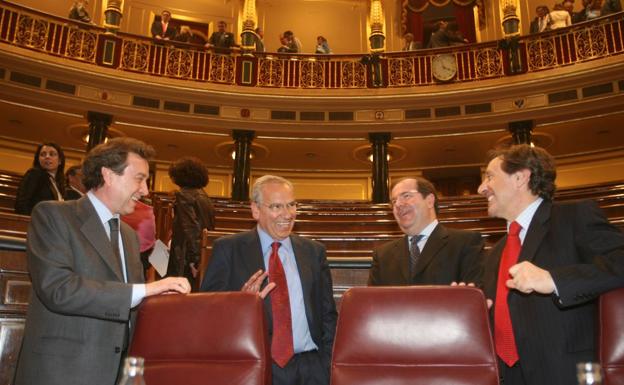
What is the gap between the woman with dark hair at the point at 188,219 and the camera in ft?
12.8

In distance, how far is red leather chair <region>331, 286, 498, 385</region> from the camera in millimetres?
1365

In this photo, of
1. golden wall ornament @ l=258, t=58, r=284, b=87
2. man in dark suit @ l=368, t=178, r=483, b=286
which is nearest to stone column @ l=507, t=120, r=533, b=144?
golden wall ornament @ l=258, t=58, r=284, b=87

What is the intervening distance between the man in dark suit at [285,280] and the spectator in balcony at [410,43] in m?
8.68

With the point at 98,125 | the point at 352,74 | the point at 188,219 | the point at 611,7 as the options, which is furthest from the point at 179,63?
the point at 611,7

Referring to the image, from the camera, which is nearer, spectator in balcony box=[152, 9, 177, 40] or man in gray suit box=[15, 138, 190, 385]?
man in gray suit box=[15, 138, 190, 385]

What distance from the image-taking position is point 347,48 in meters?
12.2

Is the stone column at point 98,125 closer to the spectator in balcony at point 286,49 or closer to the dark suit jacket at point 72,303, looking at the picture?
the spectator in balcony at point 286,49

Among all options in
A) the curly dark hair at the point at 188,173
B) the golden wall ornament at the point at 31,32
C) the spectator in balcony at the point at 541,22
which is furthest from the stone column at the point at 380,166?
the curly dark hair at the point at 188,173

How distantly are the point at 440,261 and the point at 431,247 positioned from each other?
0.28 ft

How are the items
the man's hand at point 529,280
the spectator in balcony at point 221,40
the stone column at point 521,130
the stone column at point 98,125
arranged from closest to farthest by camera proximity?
the man's hand at point 529,280 < the stone column at point 98,125 < the stone column at point 521,130 < the spectator in balcony at point 221,40

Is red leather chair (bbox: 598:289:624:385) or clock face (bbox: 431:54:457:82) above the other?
clock face (bbox: 431:54:457:82)

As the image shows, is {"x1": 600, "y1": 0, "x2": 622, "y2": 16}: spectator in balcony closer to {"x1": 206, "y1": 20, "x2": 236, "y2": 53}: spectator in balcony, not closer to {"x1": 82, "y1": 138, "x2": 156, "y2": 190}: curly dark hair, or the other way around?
{"x1": 206, "y1": 20, "x2": 236, "y2": 53}: spectator in balcony

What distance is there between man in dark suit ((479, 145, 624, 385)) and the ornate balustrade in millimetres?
7814

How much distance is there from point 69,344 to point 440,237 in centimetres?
147
